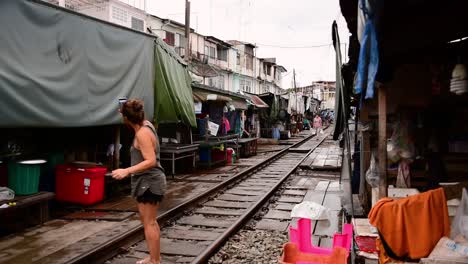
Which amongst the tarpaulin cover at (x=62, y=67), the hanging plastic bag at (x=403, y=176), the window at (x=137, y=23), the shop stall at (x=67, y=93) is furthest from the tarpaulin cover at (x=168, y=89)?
the window at (x=137, y=23)

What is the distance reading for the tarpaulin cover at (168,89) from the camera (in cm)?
1073

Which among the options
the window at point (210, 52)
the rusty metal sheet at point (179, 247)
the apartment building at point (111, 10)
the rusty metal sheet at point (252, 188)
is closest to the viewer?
the rusty metal sheet at point (179, 247)

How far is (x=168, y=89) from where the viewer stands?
1088cm

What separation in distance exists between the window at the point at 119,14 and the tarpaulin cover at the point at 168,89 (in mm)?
18723

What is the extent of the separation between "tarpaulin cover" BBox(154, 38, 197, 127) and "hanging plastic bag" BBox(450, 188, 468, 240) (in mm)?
8291

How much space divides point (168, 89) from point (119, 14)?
20.5 metres

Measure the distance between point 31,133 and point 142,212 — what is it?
16.9ft

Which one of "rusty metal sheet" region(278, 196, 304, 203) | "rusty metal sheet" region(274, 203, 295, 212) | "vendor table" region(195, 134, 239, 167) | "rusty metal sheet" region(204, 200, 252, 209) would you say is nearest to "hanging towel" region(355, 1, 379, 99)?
"rusty metal sheet" region(274, 203, 295, 212)

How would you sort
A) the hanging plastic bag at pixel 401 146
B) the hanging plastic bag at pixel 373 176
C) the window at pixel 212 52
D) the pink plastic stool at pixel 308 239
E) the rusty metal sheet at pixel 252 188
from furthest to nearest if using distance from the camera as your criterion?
the window at pixel 212 52 → the rusty metal sheet at pixel 252 188 → the hanging plastic bag at pixel 401 146 → the hanging plastic bag at pixel 373 176 → the pink plastic stool at pixel 308 239

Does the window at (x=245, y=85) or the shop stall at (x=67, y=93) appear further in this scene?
the window at (x=245, y=85)

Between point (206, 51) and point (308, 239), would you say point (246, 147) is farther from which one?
point (206, 51)

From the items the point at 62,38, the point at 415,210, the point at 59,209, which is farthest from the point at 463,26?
the point at 59,209

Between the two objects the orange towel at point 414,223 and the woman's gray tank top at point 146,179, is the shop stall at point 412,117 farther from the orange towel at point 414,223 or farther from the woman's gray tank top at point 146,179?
Answer: the woman's gray tank top at point 146,179

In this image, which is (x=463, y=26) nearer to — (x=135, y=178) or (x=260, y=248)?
(x=135, y=178)
